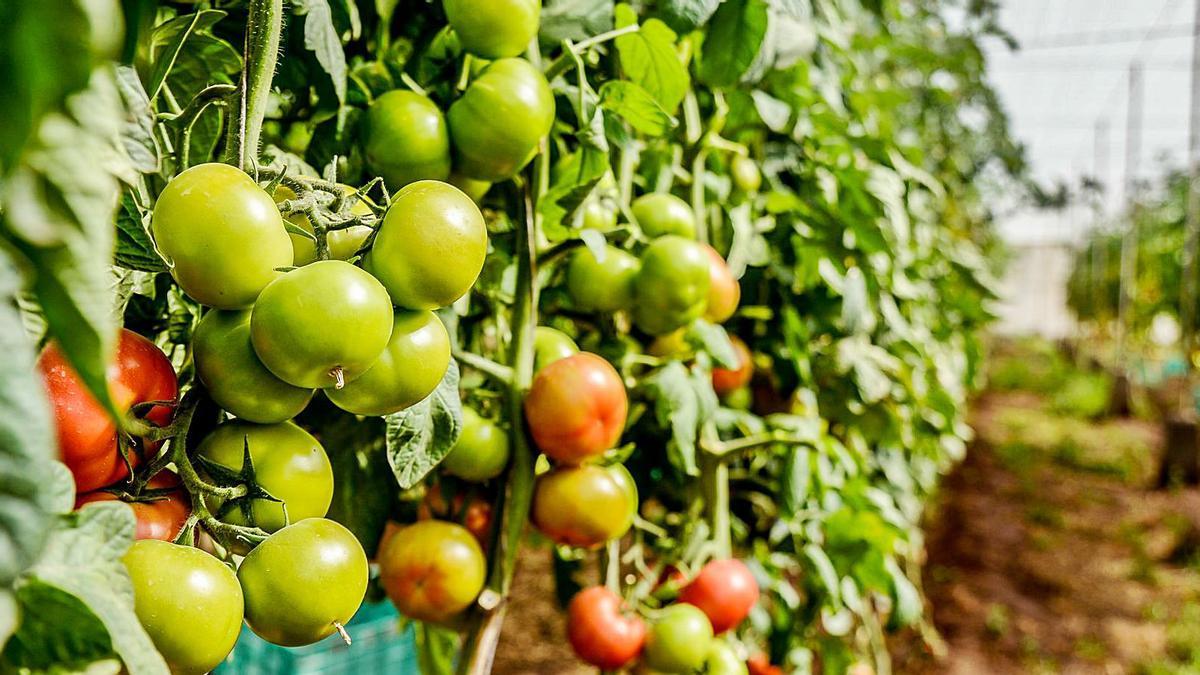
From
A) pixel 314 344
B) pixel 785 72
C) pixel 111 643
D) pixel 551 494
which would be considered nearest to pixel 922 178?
pixel 785 72

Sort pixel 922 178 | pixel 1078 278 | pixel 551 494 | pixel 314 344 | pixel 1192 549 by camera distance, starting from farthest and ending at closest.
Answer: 1. pixel 1078 278
2. pixel 1192 549
3. pixel 922 178
4. pixel 551 494
5. pixel 314 344

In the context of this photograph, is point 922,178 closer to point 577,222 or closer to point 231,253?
point 577,222

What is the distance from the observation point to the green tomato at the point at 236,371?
17.5 inches

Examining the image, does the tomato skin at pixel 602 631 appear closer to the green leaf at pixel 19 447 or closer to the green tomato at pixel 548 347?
the green tomato at pixel 548 347

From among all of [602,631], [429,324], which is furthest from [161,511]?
[602,631]

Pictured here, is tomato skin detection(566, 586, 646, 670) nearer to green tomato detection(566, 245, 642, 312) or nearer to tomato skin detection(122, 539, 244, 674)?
→ green tomato detection(566, 245, 642, 312)

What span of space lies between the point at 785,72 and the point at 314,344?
0.96m

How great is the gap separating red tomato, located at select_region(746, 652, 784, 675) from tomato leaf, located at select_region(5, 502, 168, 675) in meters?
1.14

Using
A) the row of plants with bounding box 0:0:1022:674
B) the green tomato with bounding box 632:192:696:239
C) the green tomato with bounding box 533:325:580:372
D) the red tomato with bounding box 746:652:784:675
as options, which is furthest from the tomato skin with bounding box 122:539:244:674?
the red tomato with bounding box 746:652:784:675

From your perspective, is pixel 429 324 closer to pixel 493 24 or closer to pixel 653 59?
pixel 493 24

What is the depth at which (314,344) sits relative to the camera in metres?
0.42

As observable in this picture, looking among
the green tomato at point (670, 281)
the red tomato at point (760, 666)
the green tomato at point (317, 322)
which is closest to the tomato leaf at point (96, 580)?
the green tomato at point (317, 322)

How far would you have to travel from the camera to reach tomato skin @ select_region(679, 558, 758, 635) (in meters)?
1.00

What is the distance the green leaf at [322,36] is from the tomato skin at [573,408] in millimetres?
288
